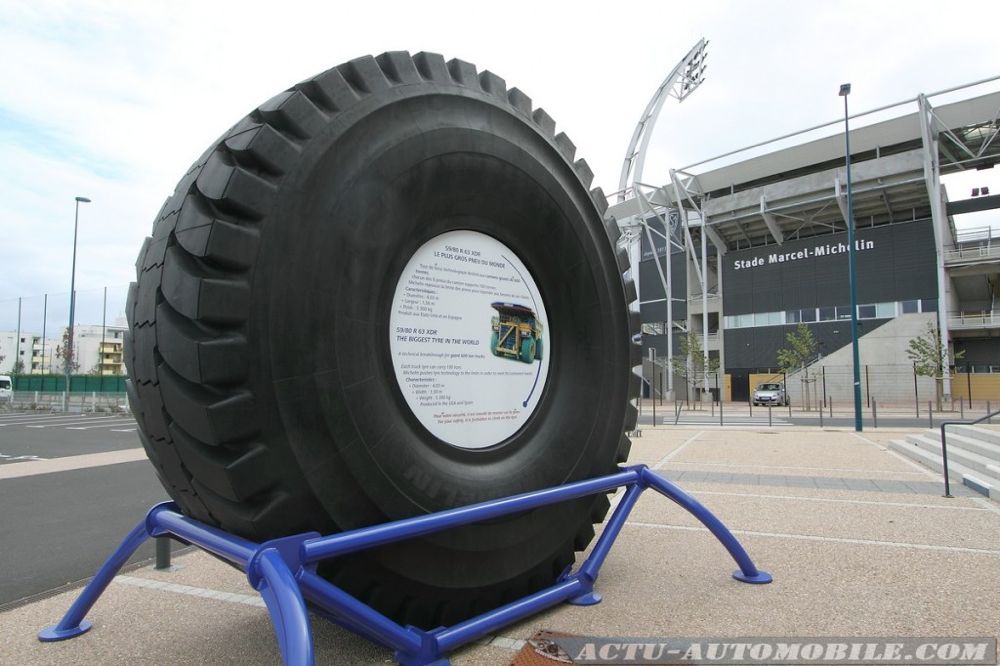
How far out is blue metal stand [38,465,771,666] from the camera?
1650 millimetres

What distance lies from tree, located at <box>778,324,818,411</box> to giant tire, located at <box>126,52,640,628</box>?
1679 inches

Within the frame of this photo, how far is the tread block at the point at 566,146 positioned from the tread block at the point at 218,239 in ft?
6.34

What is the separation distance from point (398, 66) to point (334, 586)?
199cm

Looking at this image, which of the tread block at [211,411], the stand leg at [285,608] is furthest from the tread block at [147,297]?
the stand leg at [285,608]

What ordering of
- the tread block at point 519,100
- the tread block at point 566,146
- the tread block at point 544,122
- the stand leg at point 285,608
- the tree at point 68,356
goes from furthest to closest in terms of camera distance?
1. the tree at point 68,356
2. the tread block at point 566,146
3. the tread block at point 544,122
4. the tread block at point 519,100
5. the stand leg at point 285,608

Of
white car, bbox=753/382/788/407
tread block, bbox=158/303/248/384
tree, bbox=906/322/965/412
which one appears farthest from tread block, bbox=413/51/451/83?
white car, bbox=753/382/788/407

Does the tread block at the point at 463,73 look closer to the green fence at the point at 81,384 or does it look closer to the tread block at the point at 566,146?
the tread block at the point at 566,146

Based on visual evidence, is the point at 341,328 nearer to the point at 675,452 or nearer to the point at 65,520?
the point at 65,520

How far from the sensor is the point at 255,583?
5.79 feet

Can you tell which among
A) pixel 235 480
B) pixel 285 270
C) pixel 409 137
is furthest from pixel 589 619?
pixel 409 137

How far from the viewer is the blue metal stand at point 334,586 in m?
1.65

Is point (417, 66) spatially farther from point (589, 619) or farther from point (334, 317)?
point (589, 619)

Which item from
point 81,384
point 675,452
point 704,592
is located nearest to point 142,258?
point 704,592

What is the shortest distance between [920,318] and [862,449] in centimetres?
3396
